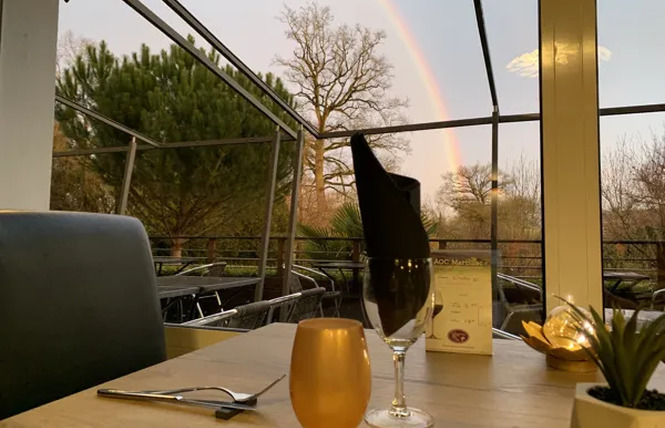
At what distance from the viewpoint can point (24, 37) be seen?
5.69 feet

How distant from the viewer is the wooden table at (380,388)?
61cm

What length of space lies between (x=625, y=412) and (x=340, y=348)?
0.93ft

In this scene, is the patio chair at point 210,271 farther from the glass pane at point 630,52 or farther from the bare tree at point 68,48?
the glass pane at point 630,52

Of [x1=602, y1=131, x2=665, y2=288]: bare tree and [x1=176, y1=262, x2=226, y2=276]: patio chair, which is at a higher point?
[x1=602, y1=131, x2=665, y2=288]: bare tree

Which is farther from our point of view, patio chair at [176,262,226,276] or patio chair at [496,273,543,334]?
patio chair at [176,262,226,276]

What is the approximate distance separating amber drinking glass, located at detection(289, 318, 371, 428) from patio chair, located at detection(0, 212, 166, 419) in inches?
27.1

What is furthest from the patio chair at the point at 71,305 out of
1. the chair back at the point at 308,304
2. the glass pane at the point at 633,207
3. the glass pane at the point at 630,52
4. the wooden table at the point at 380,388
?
the glass pane at the point at 630,52

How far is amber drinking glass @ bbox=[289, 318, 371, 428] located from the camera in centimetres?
48

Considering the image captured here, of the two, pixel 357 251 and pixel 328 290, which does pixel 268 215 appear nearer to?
pixel 328 290

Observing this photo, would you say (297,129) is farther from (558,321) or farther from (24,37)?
(558,321)

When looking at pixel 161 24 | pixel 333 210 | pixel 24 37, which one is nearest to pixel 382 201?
pixel 333 210

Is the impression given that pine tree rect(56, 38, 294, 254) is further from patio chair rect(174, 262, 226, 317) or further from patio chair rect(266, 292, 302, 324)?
patio chair rect(266, 292, 302, 324)

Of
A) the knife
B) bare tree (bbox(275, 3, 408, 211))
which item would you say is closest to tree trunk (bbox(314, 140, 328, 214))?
bare tree (bbox(275, 3, 408, 211))

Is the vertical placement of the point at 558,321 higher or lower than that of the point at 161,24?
lower
